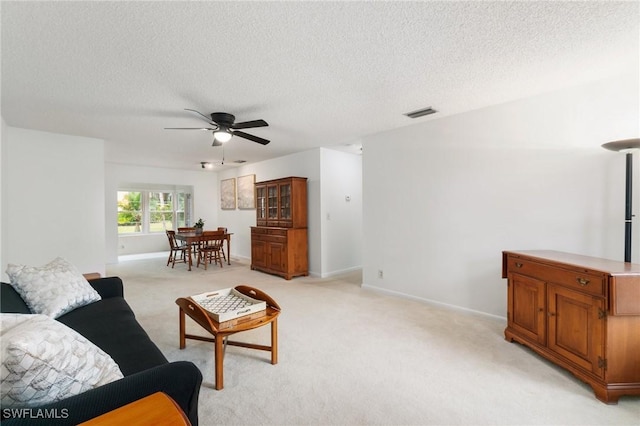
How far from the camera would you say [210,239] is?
20.2ft

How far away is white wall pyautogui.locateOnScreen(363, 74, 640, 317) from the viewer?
2.54 m

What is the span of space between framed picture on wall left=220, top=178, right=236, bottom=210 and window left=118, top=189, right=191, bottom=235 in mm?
987

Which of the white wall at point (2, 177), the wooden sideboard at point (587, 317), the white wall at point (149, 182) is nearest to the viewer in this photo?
the wooden sideboard at point (587, 317)

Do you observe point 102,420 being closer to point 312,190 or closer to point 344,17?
point 344,17

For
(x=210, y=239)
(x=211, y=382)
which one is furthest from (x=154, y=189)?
(x=211, y=382)

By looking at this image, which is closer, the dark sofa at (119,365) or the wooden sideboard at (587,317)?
the dark sofa at (119,365)

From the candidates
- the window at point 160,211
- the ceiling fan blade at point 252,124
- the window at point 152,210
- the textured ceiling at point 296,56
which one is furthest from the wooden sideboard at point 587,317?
the window at point 160,211

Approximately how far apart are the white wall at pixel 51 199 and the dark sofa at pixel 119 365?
7.80ft

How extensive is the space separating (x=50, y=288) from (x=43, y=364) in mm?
1516

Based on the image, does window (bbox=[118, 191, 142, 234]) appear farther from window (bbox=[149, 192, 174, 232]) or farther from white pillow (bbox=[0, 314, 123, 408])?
white pillow (bbox=[0, 314, 123, 408])

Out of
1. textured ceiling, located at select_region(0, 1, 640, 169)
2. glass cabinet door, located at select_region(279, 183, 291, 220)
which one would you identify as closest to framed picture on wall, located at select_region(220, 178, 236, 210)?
glass cabinet door, located at select_region(279, 183, 291, 220)

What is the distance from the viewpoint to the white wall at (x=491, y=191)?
2545 millimetres

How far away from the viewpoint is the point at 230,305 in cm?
232

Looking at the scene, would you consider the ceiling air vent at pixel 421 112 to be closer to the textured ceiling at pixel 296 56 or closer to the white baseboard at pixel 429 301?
the textured ceiling at pixel 296 56
